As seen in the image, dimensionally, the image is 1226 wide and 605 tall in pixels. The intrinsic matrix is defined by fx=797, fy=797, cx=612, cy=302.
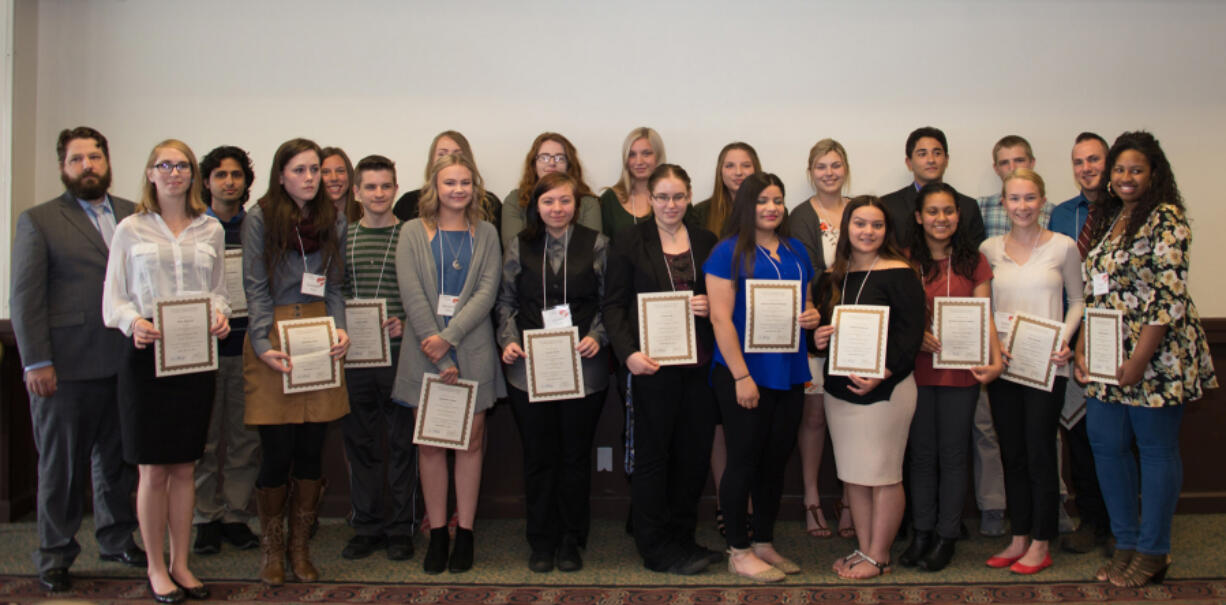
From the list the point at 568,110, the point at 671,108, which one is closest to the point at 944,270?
the point at 671,108

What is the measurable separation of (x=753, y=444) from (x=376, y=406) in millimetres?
1651

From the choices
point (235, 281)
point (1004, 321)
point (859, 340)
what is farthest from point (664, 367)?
point (235, 281)

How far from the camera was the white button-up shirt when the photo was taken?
2.80 meters

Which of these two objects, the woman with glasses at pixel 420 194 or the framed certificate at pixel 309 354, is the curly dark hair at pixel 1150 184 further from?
the framed certificate at pixel 309 354

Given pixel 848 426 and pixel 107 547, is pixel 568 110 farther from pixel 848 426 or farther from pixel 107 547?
pixel 107 547

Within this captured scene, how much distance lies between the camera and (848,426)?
3078mm

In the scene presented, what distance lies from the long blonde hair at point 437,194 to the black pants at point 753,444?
1.19 metres

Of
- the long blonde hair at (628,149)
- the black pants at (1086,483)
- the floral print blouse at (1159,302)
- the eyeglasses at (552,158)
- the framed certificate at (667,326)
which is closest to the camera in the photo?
the floral print blouse at (1159,302)

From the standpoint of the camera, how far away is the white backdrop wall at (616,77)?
4492mm

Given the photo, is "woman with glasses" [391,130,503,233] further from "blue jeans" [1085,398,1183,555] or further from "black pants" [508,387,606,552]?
"blue jeans" [1085,398,1183,555]

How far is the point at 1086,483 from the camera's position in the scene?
12.0ft

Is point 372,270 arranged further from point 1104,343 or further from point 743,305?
point 1104,343

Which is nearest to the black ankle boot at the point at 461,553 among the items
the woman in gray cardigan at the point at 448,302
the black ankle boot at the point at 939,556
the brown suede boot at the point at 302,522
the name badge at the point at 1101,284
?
the woman in gray cardigan at the point at 448,302

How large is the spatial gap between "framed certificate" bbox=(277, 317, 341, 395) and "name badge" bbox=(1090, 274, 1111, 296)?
2968 mm
